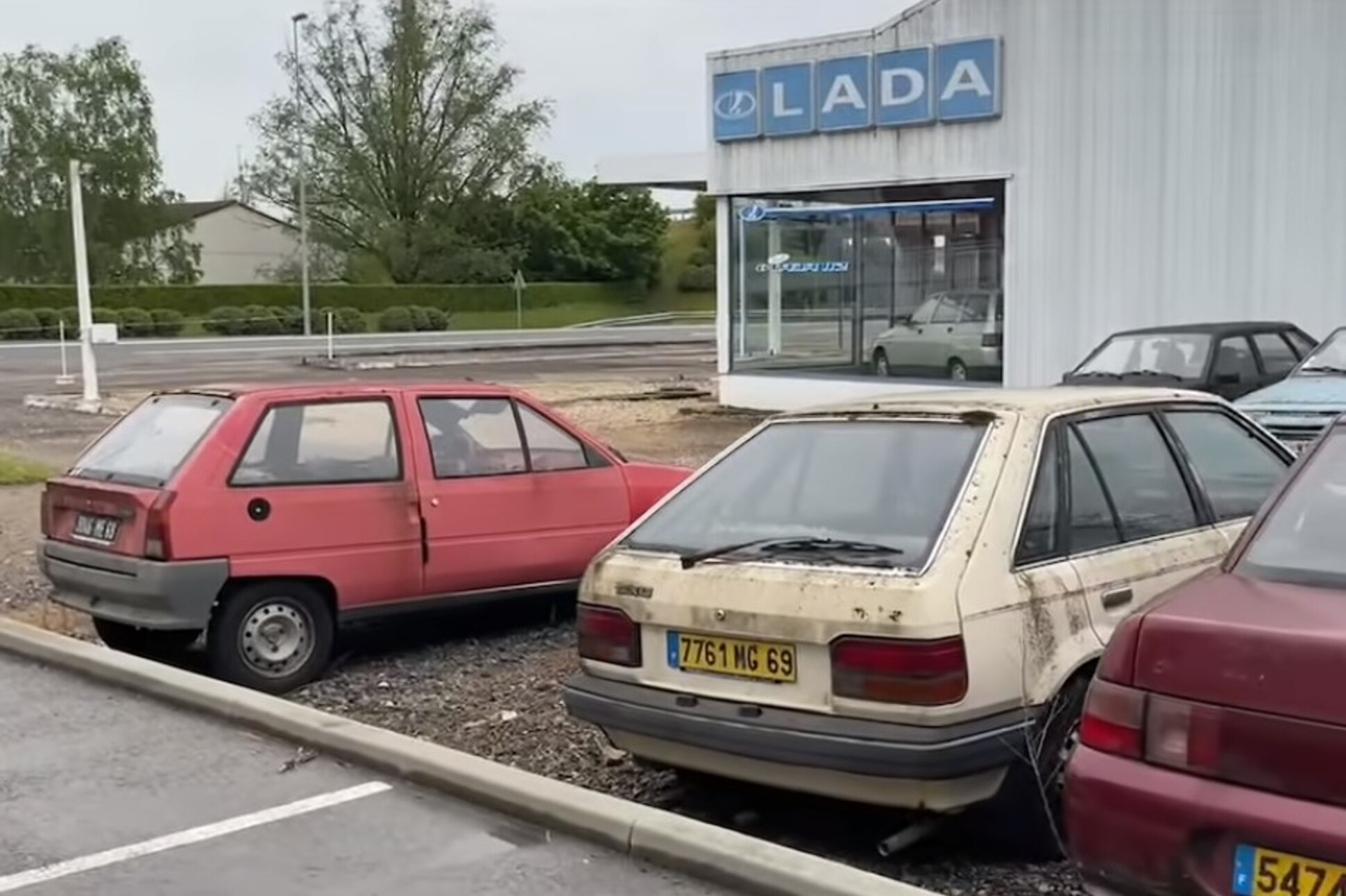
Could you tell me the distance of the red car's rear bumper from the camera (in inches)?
128

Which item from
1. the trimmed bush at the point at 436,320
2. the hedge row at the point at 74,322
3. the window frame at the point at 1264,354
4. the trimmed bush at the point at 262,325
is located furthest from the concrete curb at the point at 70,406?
the trimmed bush at the point at 436,320

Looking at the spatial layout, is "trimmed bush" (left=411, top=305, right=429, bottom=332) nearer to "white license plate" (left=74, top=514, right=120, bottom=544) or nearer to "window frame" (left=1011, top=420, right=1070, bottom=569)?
"white license plate" (left=74, top=514, right=120, bottom=544)

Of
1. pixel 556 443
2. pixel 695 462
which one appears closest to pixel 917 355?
pixel 695 462

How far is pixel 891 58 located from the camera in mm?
20125

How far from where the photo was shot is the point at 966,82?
19.6 m

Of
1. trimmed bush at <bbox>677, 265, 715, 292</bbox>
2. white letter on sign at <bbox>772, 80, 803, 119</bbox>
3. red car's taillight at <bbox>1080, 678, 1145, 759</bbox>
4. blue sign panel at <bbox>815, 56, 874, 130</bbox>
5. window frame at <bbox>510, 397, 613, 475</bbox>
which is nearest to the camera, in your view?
red car's taillight at <bbox>1080, 678, 1145, 759</bbox>

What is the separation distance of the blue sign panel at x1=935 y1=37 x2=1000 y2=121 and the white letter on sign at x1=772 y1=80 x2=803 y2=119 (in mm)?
2255

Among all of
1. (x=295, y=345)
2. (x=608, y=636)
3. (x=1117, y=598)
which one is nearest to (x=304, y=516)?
(x=608, y=636)

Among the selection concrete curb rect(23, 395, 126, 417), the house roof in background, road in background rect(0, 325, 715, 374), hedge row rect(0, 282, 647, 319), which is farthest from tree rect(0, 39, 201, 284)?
concrete curb rect(23, 395, 126, 417)

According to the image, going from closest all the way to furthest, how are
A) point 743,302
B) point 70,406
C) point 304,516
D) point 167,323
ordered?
point 304,516, point 743,302, point 70,406, point 167,323

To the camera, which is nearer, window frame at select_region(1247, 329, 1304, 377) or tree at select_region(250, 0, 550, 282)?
window frame at select_region(1247, 329, 1304, 377)

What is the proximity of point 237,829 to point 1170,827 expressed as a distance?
130 inches

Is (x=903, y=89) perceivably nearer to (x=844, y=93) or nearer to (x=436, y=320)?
(x=844, y=93)

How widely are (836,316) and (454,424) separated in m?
14.4
